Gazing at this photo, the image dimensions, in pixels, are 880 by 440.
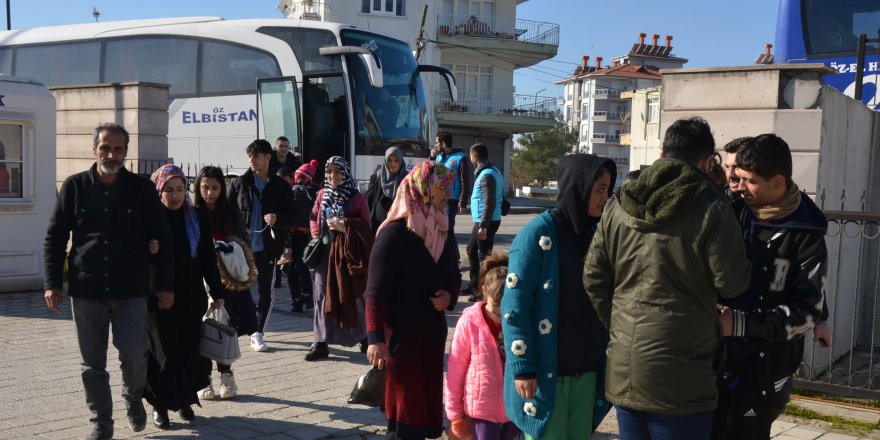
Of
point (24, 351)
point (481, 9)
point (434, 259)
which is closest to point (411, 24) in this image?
point (481, 9)

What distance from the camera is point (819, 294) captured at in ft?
11.3

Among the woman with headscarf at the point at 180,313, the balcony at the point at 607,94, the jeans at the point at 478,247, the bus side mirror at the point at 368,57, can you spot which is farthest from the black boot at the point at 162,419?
the balcony at the point at 607,94

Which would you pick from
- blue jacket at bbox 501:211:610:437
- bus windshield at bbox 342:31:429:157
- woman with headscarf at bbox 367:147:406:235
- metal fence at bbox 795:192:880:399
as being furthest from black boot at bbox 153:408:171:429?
bus windshield at bbox 342:31:429:157

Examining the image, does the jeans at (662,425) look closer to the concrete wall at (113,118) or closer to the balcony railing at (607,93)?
the concrete wall at (113,118)

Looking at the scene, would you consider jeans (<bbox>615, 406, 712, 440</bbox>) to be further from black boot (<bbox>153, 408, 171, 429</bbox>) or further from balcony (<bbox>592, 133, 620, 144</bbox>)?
balcony (<bbox>592, 133, 620, 144</bbox>)

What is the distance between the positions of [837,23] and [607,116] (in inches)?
3481

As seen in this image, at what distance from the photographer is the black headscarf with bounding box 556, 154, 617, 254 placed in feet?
12.1

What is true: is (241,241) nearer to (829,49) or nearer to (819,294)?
(819,294)

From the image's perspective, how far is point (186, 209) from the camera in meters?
6.01

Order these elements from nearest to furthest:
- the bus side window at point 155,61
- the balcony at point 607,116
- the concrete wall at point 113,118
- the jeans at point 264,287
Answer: the jeans at point 264,287
the concrete wall at point 113,118
the bus side window at point 155,61
the balcony at point 607,116

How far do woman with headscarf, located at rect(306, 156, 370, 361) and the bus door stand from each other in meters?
9.80

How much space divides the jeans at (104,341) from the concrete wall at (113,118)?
833 centimetres

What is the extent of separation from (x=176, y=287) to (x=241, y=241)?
0.96 m

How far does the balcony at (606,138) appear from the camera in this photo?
101m
